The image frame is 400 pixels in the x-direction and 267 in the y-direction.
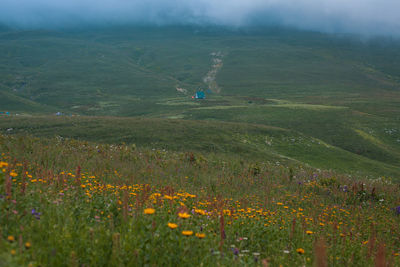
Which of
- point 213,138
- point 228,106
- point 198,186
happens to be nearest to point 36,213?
point 198,186

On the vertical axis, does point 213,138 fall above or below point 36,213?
below

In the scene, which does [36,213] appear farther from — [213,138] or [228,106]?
[228,106]

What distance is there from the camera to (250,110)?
7262 centimetres

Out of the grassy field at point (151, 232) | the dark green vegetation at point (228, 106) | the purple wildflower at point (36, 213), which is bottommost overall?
the dark green vegetation at point (228, 106)

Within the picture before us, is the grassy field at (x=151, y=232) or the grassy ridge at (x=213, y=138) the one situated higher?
the grassy field at (x=151, y=232)

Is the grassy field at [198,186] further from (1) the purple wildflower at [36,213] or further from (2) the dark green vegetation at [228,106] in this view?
(2) the dark green vegetation at [228,106]

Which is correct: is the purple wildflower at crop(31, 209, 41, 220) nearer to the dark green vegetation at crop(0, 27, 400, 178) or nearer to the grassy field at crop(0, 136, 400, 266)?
the grassy field at crop(0, 136, 400, 266)

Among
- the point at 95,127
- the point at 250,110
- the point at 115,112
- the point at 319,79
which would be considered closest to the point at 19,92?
the point at 115,112

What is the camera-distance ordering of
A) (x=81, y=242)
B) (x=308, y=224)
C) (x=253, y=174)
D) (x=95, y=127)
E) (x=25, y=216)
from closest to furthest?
(x=81, y=242) → (x=25, y=216) → (x=308, y=224) → (x=253, y=174) → (x=95, y=127)

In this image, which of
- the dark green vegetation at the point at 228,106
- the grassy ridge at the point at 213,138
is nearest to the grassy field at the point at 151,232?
the grassy ridge at the point at 213,138

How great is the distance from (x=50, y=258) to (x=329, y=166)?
34.9 metres

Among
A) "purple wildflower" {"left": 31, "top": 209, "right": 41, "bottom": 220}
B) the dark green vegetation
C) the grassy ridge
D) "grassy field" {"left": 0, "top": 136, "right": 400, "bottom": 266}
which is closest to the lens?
"grassy field" {"left": 0, "top": 136, "right": 400, "bottom": 266}

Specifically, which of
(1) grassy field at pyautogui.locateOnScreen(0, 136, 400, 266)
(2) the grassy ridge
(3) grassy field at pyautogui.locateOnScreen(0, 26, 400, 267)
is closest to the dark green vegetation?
(2) the grassy ridge

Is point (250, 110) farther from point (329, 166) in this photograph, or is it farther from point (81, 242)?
point (81, 242)
